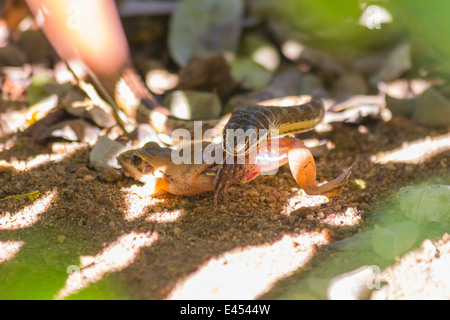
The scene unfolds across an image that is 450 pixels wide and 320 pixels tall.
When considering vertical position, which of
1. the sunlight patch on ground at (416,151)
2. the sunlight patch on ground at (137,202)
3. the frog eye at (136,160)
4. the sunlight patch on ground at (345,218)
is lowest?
the sunlight patch on ground at (416,151)

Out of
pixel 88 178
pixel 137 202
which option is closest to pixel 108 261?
pixel 137 202

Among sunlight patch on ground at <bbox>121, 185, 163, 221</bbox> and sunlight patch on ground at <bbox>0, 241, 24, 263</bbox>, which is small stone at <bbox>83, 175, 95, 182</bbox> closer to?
sunlight patch on ground at <bbox>121, 185, 163, 221</bbox>

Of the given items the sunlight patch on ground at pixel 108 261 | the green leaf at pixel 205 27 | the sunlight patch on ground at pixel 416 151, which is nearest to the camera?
the sunlight patch on ground at pixel 108 261

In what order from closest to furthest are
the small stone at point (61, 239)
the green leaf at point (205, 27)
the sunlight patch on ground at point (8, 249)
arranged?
the sunlight patch on ground at point (8, 249) < the small stone at point (61, 239) < the green leaf at point (205, 27)

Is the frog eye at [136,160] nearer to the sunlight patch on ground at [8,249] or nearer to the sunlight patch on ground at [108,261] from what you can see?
the sunlight patch on ground at [108,261]

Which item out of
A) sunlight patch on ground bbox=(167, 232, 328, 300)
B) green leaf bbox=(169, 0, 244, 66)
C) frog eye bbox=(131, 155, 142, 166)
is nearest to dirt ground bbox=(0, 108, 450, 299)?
sunlight patch on ground bbox=(167, 232, 328, 300)

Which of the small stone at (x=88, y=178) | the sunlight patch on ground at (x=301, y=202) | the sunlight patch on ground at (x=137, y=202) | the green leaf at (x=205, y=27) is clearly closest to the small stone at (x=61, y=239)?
the sunlight patch on ground at (x=137, y=202)
